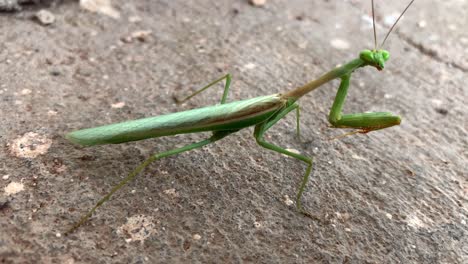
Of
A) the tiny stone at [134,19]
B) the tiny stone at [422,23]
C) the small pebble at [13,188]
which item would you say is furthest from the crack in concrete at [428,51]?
the small pebble at [13,188]

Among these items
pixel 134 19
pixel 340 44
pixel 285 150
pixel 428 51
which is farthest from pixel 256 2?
pixel 285 150

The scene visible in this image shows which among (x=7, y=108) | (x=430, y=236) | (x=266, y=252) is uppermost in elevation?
(x=430, y=236)

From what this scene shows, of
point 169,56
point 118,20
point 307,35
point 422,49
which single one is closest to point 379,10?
point 422,49

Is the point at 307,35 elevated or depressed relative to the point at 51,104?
elevated

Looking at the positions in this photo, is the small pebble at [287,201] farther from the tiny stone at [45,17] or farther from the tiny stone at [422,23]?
the tiny stone at [422,23]

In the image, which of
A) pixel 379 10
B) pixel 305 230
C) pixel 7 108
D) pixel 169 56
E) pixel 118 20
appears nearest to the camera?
pixel 305 230

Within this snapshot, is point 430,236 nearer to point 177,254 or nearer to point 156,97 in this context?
point 177,254

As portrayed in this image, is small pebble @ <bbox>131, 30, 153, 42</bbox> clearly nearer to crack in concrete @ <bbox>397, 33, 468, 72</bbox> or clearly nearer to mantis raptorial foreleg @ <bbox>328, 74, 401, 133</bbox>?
mantis raptorial foreleg @ <bbox>328, 74, 401, 133</bbox>

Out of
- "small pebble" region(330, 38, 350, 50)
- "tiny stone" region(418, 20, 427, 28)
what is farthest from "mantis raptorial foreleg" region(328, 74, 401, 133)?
"tiny stone" region(418, 20, 427, 28)
